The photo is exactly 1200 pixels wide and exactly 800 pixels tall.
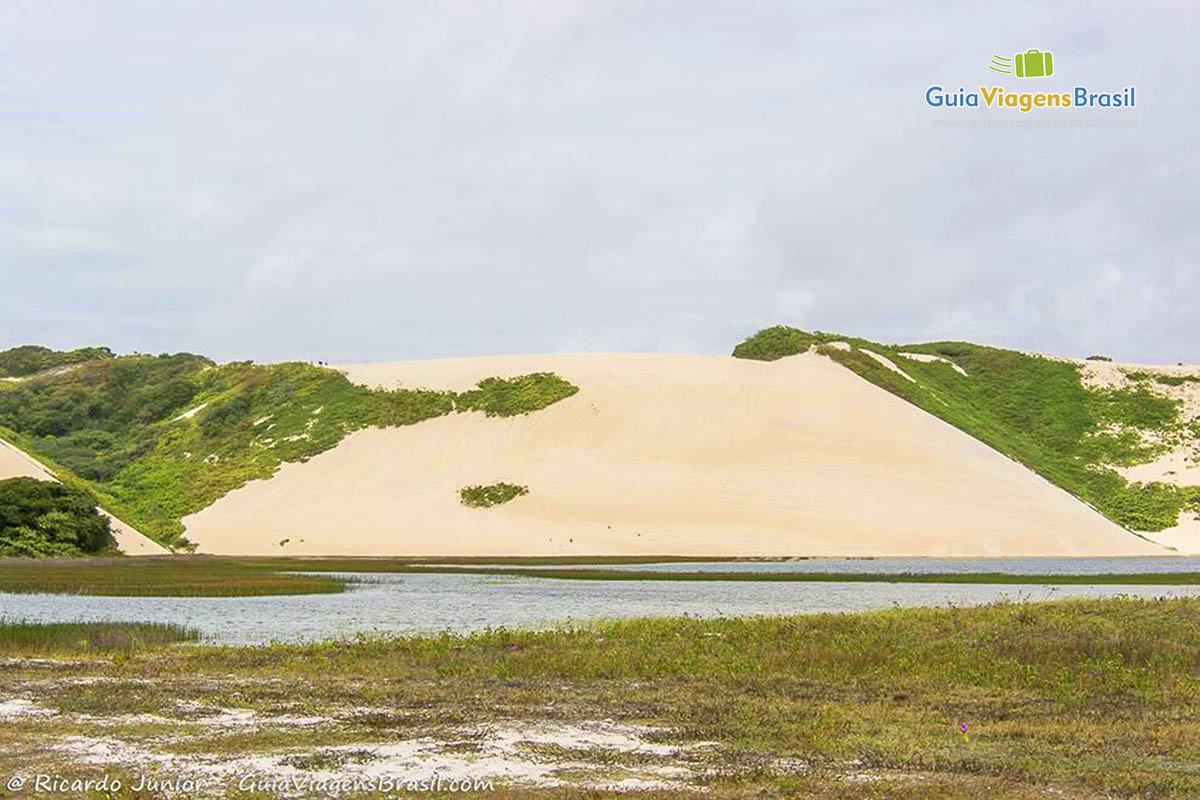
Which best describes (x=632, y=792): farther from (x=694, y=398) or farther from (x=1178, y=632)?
(x=694, y=398)

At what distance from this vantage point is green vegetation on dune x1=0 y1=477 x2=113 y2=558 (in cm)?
6106

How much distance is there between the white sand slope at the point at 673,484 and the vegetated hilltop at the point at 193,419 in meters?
2.24

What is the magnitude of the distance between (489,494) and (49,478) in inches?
1100

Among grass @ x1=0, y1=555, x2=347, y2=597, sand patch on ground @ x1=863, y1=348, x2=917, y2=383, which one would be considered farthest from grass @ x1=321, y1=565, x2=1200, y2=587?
sand patch on ground @ x1=863, y1=348, x2=917, y2=383

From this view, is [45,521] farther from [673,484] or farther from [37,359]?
[37,359]

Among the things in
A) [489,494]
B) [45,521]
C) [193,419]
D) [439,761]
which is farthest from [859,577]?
[193,419]

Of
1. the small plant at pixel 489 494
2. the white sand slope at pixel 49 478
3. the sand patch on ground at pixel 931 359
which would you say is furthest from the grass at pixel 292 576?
the sand patch on ground at pixel 931 359

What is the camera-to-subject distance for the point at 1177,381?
12812 centimetres

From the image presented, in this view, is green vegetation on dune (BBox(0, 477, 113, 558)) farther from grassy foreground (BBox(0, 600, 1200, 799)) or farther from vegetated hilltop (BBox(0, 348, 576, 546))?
grassy foreground (BBox(0, 600, 1200, 799))

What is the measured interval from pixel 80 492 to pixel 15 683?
48896 millimetres

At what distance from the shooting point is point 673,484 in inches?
3403

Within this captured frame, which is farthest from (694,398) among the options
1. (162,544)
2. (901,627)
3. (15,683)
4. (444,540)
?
(15,683)

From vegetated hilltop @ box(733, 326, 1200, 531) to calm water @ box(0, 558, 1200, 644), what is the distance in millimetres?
59947

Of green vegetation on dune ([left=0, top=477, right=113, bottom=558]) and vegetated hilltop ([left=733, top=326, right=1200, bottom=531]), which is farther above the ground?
vegetated hilltop ([left=733, top=326, right=1200, bottom=531])
